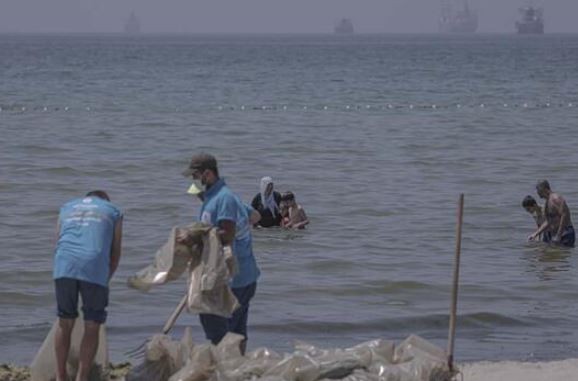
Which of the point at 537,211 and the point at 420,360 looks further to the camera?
the point at 537,211

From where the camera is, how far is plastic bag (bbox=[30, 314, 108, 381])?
8.88m

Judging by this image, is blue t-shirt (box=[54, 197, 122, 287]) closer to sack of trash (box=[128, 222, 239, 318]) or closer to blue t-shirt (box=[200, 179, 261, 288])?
sack of trash (box=[128, 222, 239, 318])

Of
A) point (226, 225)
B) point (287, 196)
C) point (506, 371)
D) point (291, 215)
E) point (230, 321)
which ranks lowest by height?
point (291, 215)

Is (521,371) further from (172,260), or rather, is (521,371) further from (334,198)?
(334,198)

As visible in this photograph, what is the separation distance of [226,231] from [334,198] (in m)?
13.1

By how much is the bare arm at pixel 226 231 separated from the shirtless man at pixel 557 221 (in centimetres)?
853

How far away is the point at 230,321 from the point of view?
8.99 m

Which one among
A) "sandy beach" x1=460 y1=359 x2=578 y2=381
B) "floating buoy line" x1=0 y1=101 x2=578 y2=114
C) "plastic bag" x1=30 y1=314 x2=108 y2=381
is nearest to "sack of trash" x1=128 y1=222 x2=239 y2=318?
"plastic bag" x1=30 y1=314 x2=108 y2=381

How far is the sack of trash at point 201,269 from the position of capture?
8453 millimetres

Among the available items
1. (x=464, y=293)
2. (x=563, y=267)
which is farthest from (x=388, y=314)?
(x=563, y=267)

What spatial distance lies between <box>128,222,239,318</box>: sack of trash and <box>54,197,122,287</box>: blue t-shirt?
0.33 m

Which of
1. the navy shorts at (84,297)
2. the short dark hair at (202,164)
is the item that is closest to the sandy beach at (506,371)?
the navy shorts at (84,297)

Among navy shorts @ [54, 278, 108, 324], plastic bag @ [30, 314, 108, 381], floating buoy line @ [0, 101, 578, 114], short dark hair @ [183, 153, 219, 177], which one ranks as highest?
short dark hair @ [183, 153, 219, 177]

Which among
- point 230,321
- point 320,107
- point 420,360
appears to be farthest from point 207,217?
point 320,107
